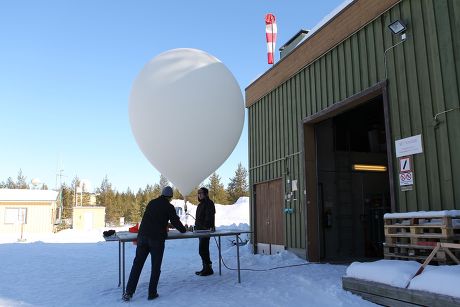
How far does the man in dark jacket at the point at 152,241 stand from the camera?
20.5 feet

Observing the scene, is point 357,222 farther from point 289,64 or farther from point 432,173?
point 432,173

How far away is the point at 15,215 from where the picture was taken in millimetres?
27516

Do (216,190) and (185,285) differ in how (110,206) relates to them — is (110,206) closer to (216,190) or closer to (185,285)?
(216,190)

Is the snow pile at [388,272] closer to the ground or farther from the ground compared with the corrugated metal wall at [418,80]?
closer to the ground

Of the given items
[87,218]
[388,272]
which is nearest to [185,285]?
[388,272]

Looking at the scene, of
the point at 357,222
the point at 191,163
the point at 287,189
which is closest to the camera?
the point at 191,163

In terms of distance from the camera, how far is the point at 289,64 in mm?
11008

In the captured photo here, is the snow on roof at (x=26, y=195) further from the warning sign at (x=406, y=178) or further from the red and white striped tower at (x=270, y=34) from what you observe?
the warning sign at (x=406, y=178)

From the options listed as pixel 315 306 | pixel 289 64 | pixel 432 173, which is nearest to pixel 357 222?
pixel 289 64

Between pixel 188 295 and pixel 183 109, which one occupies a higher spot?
pixel 183 109

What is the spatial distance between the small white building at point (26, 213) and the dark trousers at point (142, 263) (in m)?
23.8

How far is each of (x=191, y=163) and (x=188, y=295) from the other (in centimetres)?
214

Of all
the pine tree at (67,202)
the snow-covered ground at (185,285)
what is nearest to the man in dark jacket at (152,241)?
the snow-covered ground at (185,285)

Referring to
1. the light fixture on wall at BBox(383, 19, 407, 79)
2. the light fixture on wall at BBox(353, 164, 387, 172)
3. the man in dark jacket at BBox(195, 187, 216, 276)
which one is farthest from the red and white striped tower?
the man in dark jacket at BBox(195, 187, 216, 276)
